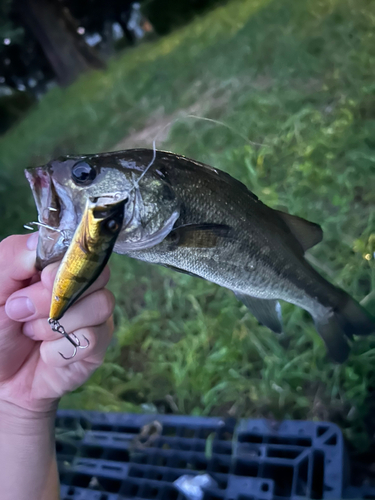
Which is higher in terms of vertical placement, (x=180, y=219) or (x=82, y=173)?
(x=82, y=173)

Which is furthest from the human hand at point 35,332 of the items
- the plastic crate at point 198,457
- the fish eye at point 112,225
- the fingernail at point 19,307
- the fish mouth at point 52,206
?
the plastic crate at point 198,457

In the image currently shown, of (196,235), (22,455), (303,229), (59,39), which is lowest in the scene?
(22,455)

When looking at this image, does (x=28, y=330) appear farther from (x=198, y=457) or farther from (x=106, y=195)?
(x=198, y=457)

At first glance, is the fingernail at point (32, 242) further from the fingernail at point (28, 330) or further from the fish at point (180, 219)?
the fingernail at point (28, 330)

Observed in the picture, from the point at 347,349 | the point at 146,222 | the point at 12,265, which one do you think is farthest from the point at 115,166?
the point at 347,349

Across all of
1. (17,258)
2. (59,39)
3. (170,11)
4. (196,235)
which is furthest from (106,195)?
(170,11)

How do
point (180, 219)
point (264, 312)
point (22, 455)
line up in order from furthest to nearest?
point (22, 455) → point (264, 312) → point (180, 219)
